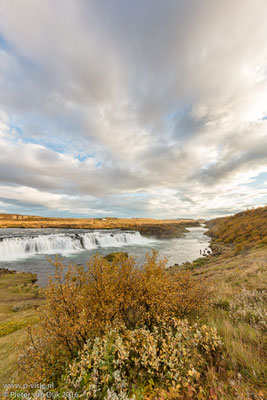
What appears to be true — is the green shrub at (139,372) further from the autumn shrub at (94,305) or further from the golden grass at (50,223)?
the golden grass at (50,223)

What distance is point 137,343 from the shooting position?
149 inches

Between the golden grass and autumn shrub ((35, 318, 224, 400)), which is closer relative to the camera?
autumn shrub ((35, 318, 224, 400))

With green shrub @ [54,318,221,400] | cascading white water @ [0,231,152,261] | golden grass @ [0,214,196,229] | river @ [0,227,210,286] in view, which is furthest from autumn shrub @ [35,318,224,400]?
golden grass @ [0,214,196,229]

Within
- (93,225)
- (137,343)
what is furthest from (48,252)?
(93,225)

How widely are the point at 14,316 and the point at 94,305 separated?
1011cm

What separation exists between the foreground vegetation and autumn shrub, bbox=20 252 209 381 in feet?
0.09

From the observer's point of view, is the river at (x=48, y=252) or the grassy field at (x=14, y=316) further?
the river at (x=48, y=252)

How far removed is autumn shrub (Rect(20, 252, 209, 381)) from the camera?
4.29m

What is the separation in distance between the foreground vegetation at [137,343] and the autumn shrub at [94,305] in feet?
0.09

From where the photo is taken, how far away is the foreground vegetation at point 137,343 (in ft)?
10.5

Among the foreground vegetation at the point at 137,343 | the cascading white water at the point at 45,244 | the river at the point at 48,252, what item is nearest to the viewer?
the foreground vegetation at the point at 137,343

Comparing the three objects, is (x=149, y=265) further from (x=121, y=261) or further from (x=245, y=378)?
(x=245, y=378)

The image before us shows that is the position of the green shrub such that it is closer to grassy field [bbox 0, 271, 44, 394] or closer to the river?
grassy field [bbox 0, 271, 44, 394]

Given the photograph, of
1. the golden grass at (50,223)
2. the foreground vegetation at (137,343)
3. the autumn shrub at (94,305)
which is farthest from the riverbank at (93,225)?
the foreground vegetation at (137,343)
